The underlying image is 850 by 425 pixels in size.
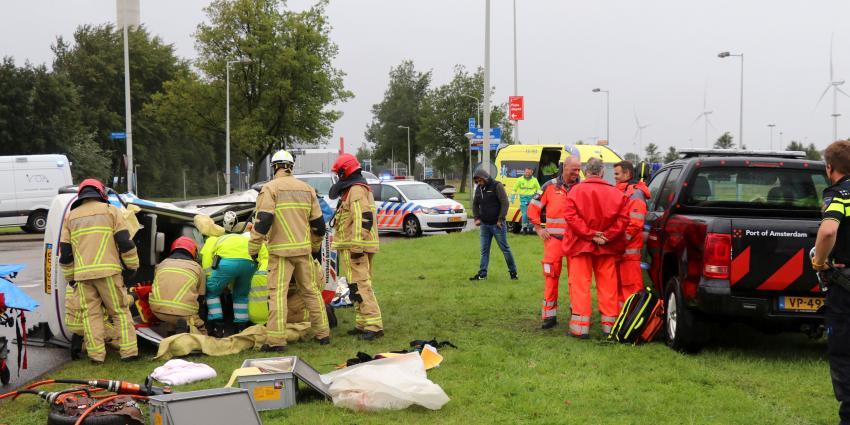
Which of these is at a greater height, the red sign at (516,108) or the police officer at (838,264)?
the red sign at (516,108)

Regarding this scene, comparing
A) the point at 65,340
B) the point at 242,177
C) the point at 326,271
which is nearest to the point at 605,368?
the point at 326,271

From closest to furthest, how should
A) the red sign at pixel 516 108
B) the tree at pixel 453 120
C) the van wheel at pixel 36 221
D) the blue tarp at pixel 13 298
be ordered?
the blue tarp at pixel 13 298 < the van wheel at pixel 36 221 < the red sign at pixel 516 108 < the tree at pixel 453 120

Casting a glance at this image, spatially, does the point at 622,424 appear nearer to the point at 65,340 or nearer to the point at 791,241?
the point at 791,241

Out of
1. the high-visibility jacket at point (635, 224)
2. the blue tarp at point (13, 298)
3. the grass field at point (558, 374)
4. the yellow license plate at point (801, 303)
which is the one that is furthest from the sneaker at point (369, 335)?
the yellow license plate at point (801, 303)

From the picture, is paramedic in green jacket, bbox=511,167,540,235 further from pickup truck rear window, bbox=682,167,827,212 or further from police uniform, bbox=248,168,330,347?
police uniform, bbox=248,168,330,347

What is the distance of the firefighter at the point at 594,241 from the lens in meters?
8.23

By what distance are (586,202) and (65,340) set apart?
17.3 ft

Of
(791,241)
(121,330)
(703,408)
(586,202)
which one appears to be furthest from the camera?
(586,202)

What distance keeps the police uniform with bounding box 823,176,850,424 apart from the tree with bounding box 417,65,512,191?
181 ft

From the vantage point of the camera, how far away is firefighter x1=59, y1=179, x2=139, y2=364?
285 inches

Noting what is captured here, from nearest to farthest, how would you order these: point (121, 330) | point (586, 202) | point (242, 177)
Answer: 1. point (121, 330)
2. point (586, 202)
3. point (242, 177)

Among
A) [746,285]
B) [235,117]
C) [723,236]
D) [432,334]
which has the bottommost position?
[432,334]

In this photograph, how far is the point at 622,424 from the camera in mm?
5375

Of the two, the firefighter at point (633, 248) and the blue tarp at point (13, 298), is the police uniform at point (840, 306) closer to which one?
the firefighter at point (633, 248)
